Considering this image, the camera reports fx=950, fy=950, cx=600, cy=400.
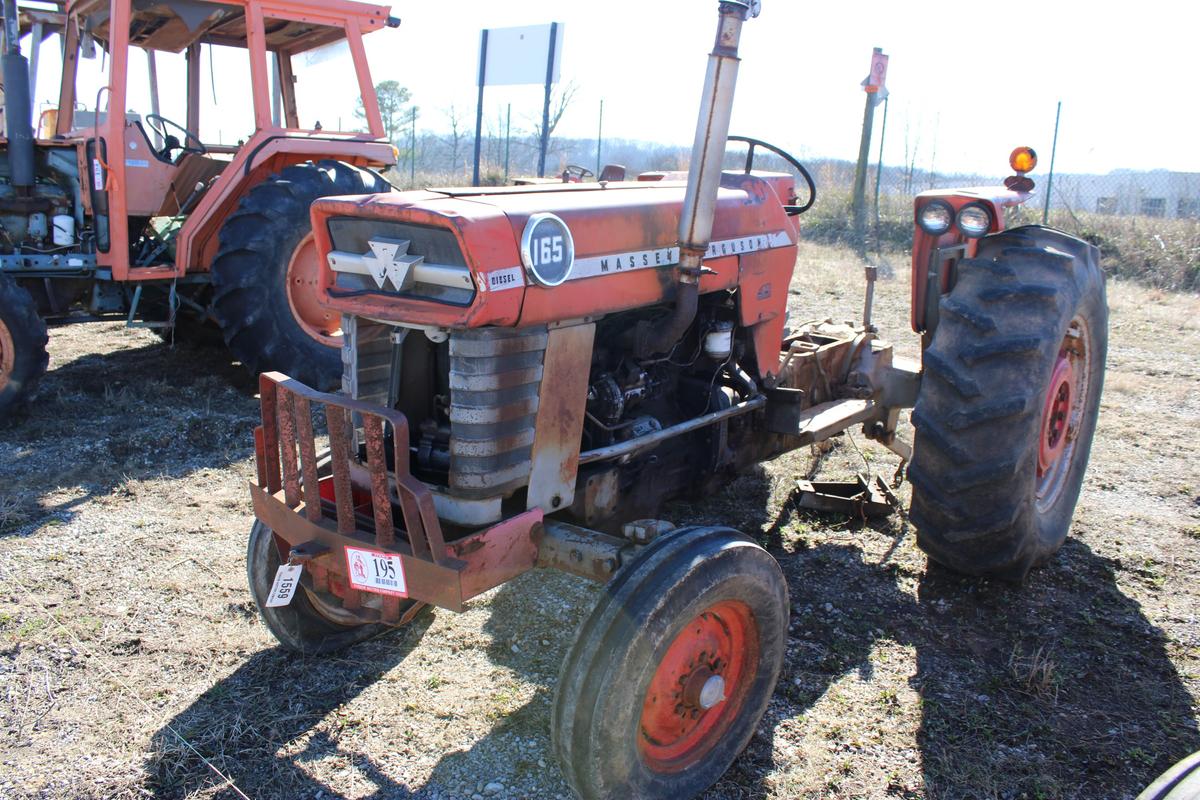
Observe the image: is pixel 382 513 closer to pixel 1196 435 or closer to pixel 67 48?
pixel 1196 435

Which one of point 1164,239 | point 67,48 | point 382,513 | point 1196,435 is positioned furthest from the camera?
point 1164,239

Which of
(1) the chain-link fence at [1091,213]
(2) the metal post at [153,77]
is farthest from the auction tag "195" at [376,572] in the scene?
(1) the chain-link fence at [1091,213]

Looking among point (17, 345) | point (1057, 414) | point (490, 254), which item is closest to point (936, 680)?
point (1057, 414)

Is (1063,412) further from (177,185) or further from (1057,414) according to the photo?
(177,185)

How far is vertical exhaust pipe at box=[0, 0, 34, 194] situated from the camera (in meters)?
5.91

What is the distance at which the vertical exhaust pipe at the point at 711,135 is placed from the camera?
8.57 feet

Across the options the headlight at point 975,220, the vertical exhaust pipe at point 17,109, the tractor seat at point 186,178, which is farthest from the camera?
the tractor seat at point 186,178

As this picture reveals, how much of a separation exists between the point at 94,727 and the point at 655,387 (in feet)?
6.77

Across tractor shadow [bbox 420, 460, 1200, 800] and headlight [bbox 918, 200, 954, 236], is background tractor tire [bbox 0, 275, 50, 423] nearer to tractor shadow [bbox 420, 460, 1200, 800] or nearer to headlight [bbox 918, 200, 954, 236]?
tractor shadow [bbox 420, 460, 1200, 800]

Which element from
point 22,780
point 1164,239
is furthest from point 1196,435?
point 1164,239

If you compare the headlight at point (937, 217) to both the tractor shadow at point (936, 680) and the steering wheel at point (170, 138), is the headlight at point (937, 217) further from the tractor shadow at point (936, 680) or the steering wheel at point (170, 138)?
the steering wheel at point (170, 138)

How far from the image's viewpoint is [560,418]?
111 inches

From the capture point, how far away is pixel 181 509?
4496 millimetres

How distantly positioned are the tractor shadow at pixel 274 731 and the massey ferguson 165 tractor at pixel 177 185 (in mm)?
3279
